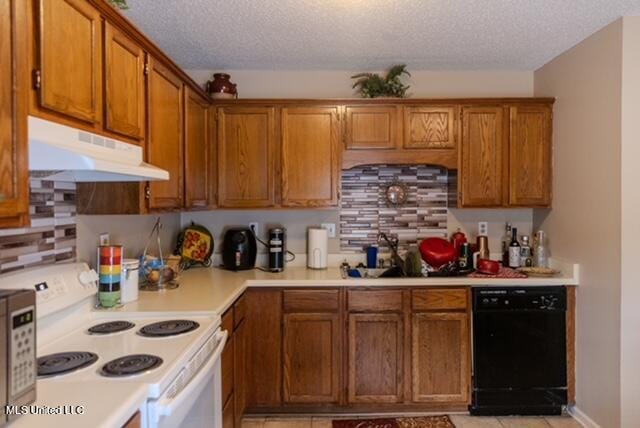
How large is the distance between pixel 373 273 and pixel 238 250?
3.31 ft

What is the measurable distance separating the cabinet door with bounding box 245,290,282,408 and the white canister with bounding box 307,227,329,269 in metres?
0.46

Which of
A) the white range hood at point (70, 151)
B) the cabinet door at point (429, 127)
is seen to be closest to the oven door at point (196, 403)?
the white range hood at point (70, 151)

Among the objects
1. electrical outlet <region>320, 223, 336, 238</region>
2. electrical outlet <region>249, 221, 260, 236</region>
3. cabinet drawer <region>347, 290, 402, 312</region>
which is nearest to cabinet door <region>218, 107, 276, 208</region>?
electrical outlet <region>249, 221, 260, 236</region>

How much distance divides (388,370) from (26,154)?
2353 mm

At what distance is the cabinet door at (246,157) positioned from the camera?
2959mm

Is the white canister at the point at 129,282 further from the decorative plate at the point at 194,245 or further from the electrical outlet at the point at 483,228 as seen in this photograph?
the electrical outlet at the point at 483,228

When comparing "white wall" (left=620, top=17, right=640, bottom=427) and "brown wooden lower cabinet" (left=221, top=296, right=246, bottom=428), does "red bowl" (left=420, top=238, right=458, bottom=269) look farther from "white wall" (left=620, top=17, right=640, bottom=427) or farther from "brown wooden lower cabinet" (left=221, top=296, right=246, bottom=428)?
"brown wooden lower cabinet" (left=221, top=296, right=246, bottom=428)

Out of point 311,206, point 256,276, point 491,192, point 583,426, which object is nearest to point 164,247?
point 256,276

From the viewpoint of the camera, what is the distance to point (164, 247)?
9.64ft

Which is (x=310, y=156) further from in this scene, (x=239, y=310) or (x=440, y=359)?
(x=440, y=359)

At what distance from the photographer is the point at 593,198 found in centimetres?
249

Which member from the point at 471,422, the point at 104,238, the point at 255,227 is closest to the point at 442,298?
the point at 471,422

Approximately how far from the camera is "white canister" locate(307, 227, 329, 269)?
3.05 metres

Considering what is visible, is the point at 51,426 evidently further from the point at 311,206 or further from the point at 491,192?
the point at 491,192
